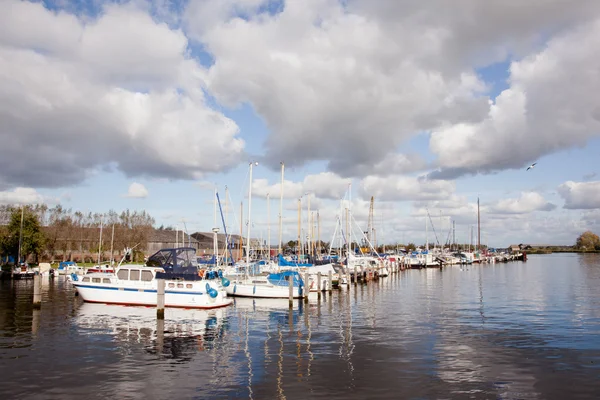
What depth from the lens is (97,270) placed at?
227 ft

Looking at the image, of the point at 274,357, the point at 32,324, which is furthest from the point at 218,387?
the point at 32,324

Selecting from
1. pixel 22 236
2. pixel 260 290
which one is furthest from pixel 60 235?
pixel 260 290

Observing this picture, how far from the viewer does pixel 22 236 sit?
9294 cm

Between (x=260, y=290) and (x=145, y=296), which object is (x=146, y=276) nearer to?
(x=145, y=296)

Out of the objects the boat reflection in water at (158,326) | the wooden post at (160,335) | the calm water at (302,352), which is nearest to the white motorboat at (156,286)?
the boat reflection in water at (158,326)

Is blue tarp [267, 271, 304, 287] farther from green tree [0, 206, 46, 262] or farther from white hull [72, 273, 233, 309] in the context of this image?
green tree [0, 206, 46, 262]

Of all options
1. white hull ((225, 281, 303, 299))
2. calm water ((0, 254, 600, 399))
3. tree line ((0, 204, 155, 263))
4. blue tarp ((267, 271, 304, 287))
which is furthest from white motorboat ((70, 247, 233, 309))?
tree line ((0, 204, 155, 263))

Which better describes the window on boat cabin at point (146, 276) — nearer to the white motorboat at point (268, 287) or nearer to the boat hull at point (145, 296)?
the boat hull at point (145, 296)

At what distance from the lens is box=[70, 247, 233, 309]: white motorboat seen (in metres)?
44.0

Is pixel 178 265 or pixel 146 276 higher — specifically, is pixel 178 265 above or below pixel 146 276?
above

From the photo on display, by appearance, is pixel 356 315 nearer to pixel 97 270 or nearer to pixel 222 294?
pixel 222 294

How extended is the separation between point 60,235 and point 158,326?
9267 cm

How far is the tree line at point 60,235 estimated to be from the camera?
94250 millimetres

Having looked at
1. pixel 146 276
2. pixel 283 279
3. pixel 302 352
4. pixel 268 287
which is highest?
pixel 146 276
